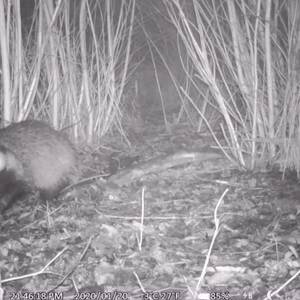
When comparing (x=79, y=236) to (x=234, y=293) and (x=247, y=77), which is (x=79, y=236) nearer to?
(x=234, y=293)

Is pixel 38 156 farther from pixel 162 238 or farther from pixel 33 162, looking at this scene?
pixel 162 238

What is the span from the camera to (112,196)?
12.4ft

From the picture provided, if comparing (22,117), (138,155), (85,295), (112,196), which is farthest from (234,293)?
(22,117)

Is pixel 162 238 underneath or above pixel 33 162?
underneath

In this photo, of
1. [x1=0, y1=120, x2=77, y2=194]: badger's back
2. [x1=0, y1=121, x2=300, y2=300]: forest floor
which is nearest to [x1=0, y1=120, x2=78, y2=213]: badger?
[x1=0, y1=120, x2=77, y2=194]: badger's back

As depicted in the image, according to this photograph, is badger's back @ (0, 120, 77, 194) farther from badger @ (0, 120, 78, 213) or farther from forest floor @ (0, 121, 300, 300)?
forest floor @ (0, 121, 300, 300)

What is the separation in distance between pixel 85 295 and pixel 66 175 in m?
2.02

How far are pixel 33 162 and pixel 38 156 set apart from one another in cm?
8

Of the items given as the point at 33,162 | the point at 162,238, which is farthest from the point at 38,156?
the point at 162,238

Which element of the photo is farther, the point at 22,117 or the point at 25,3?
the point at 25,3

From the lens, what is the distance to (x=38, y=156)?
Result: 409 centimetres

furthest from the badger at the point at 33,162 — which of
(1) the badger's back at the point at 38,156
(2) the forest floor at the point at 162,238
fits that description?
(2) the forest floor at the point at 162,238

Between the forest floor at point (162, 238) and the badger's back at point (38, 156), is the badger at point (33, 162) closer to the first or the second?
the badger's back at point (38, 156)

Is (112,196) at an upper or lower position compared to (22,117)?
lower
